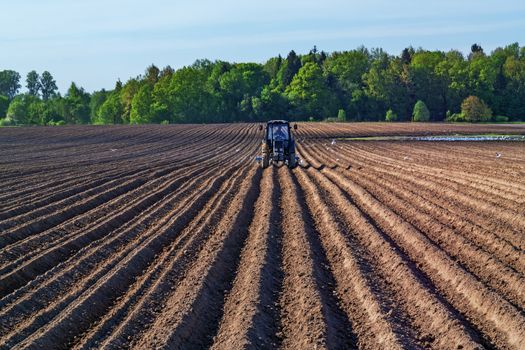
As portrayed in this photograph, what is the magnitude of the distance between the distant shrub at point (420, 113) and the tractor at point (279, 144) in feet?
202

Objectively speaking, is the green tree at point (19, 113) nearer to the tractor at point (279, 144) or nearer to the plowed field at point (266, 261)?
the tractor at point (279, 144)

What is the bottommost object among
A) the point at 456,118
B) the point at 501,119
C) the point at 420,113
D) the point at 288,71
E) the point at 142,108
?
the point at 501,119

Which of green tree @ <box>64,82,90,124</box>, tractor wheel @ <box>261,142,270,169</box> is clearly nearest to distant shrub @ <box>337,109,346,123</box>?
green tree @ <box>64,82,90,124</box>

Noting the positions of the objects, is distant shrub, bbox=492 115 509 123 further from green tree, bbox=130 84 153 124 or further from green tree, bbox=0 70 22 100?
green tree, bbox=0 70 22 100

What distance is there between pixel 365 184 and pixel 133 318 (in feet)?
41.9

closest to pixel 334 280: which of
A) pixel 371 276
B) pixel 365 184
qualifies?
pixel 371 276

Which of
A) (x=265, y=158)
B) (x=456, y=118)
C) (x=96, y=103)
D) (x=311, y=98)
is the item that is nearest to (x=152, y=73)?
(x=96, y=103)

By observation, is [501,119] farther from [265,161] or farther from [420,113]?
[265,161]

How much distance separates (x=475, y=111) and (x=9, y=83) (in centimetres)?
12772

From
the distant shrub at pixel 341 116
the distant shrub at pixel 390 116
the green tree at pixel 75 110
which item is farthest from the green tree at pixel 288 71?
the green tree at pixel 75 110

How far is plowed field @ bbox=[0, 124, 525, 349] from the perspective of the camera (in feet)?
25.2

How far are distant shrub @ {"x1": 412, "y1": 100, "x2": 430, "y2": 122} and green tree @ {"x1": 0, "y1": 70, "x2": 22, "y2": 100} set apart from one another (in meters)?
119

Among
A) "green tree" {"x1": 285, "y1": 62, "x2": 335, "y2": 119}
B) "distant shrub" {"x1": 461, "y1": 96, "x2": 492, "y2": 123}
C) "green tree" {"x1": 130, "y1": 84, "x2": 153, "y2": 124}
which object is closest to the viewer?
"distant shrub" {"x1": 461, "y1": 96, "x2": 492, "y2": 123}

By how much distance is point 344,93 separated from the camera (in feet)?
312
